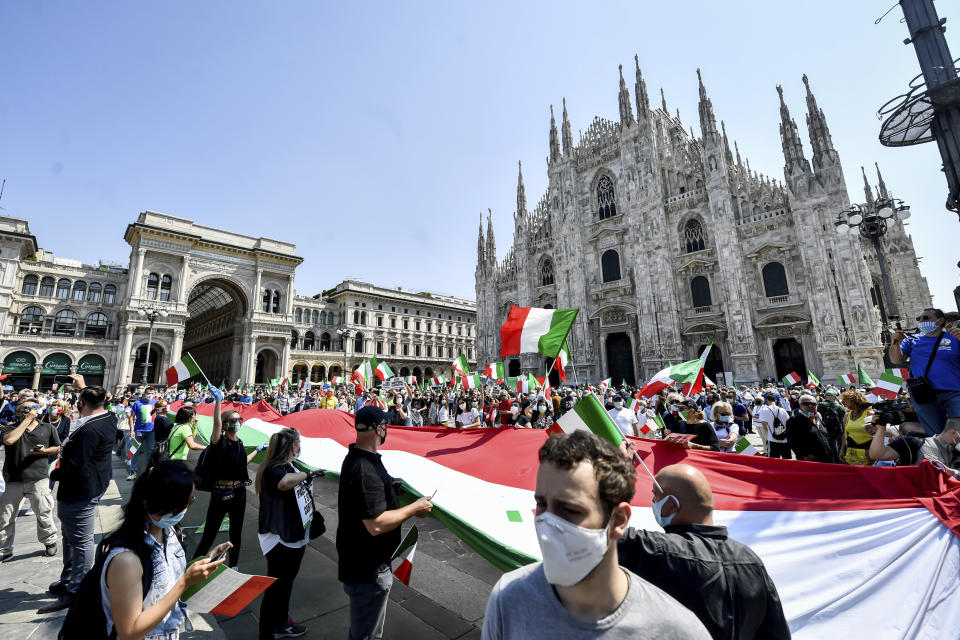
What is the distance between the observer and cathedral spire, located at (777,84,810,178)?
22.3 metres

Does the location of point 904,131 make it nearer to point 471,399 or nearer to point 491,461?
point 491,461

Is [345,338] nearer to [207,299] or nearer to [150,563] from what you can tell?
[207,299]

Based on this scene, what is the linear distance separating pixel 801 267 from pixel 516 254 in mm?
18914

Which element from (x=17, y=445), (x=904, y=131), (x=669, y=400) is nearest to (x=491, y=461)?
(x=17, y=445)

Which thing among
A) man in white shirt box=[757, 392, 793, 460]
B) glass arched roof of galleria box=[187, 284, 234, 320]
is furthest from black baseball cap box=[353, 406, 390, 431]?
glass arched roof of galleria box=[187, 284, 234, 320]

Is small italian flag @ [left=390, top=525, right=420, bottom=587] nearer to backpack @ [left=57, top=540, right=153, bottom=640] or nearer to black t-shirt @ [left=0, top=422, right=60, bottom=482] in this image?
backpack @ [left=57, top=540, right=153, bottom=640]

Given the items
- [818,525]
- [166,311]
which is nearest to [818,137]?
[818,525]

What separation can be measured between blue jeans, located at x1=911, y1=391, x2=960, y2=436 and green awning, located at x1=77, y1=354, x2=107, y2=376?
46687 mm

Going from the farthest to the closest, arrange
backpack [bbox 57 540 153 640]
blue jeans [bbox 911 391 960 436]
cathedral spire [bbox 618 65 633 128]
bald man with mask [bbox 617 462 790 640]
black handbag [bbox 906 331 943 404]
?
cathedral spire [bbox 618 65 633 128] → black handbag [bbox 906 331 943 404] → blue jeans [bbox 911 391 960 436] → backpack [bbox 57 540 153 640] → bald man with mask [bbox 617 462 790 640]

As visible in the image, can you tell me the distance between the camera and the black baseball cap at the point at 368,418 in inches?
104

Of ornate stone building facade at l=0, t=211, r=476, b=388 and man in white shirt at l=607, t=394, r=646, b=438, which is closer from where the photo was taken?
man in white shirt at l=607, t=394, r=646, b=438

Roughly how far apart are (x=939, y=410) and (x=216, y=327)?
195ft

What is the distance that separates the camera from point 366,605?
8.32 feet

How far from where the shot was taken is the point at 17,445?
14.5ft
